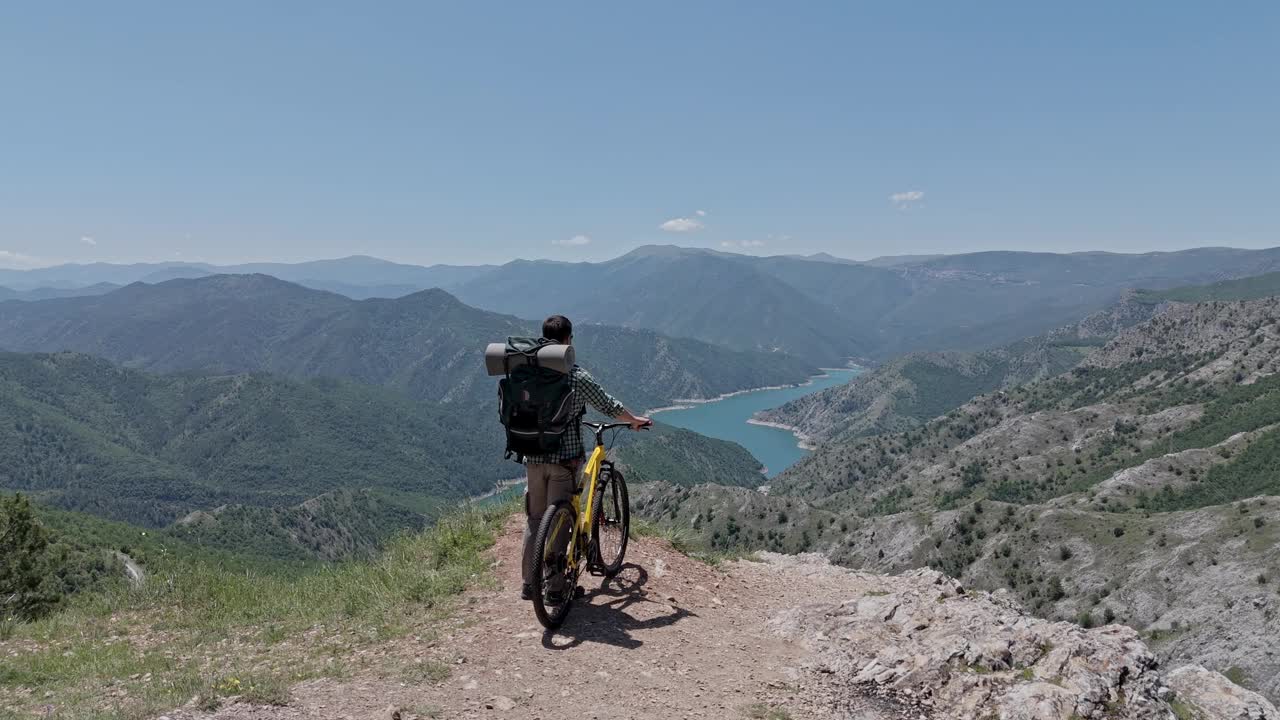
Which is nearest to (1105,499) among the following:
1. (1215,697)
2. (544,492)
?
(1215,697)

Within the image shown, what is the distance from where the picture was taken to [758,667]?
762cm

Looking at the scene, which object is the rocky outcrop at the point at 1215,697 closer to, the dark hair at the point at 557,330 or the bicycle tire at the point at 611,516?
the bicycle tire at the point at 611,516

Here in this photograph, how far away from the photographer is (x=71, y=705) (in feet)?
21.0

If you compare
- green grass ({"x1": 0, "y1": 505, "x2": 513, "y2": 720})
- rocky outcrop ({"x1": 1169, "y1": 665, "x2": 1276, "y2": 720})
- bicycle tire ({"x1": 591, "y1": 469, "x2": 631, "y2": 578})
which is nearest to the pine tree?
green grass ({"x1": 0, "y1": 505, "x2": 513, "y2": 720})

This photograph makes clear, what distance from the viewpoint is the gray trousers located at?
25.6 ft

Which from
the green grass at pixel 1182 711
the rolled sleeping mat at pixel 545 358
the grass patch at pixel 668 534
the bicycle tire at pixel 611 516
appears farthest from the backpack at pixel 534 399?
the green grass at pixel 1182 711

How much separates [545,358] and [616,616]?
3342 millimetres

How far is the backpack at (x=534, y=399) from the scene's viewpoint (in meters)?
7.44

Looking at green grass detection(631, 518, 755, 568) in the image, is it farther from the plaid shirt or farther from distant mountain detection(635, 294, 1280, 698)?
distant mountain detection(635, 294, 1280, 698)

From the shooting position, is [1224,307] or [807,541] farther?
[1224,307]

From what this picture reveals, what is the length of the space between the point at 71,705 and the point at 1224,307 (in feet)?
737

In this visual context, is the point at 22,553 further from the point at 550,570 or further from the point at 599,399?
the point at 599,399

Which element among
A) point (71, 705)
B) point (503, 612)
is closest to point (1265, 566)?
point (503, 612)

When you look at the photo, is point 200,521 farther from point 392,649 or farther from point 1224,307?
point 1224,307
